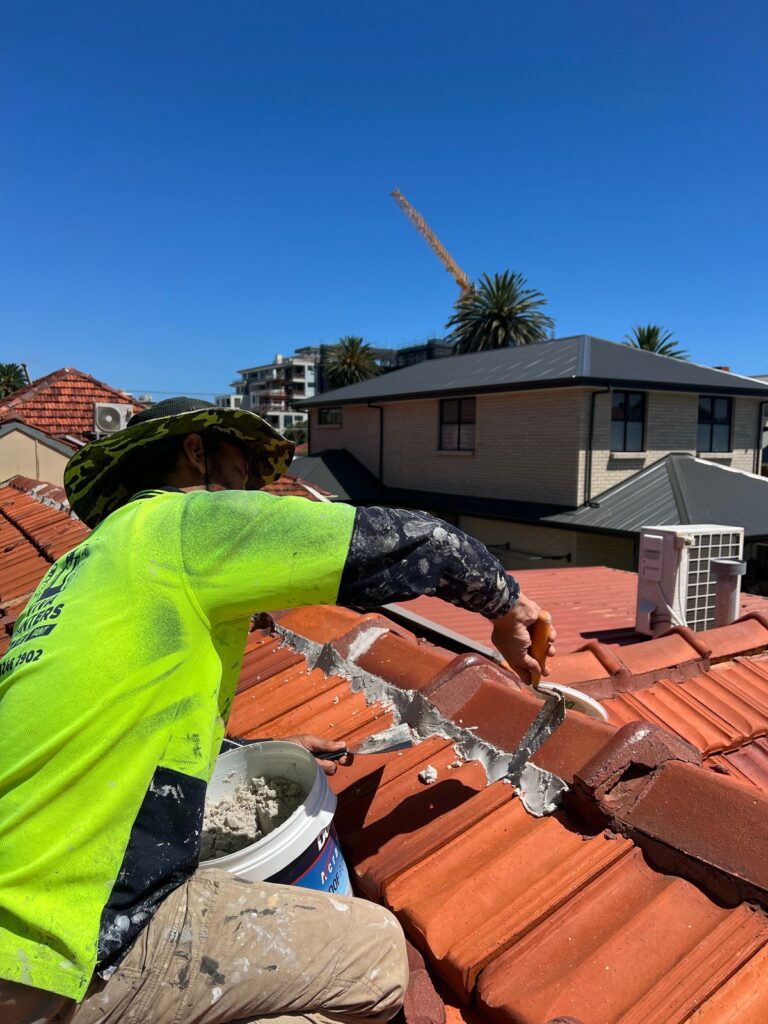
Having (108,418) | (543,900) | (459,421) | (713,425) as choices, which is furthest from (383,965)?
(713,425)

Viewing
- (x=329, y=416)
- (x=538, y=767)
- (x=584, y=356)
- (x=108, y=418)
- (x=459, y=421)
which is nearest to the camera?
(x=538, y=767)

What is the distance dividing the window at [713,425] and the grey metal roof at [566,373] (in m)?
0.58

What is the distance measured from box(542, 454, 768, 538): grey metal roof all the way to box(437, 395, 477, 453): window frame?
4430 millimetres

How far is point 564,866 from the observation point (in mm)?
1823

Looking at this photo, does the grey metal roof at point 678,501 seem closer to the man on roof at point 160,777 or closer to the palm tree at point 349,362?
the man on roof at point 160,777

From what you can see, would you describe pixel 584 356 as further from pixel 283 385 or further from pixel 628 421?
pixel 283 385

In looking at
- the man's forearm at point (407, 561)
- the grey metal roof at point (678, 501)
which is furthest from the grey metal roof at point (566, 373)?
the man's forearm at point (407, 561)

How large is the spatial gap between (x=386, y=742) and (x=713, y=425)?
19.7 metres

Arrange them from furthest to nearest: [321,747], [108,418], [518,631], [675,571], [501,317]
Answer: [501,317] < [108,418] < [675,571] < [321,747] < [518,631]

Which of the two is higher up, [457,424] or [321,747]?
[457,424]

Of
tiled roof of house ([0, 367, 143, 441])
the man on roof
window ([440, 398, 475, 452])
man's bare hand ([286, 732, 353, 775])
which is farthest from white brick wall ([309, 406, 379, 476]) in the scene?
the man on roof

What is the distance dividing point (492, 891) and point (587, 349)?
19.6m

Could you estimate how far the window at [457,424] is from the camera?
68.0ft

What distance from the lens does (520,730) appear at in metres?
2.37
